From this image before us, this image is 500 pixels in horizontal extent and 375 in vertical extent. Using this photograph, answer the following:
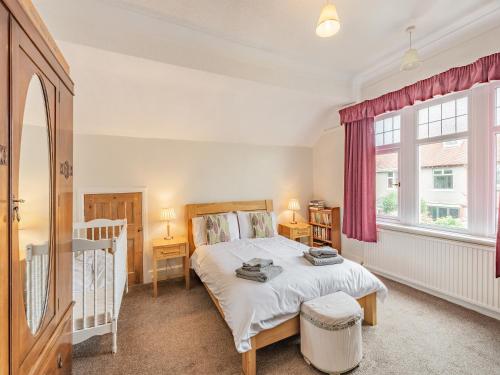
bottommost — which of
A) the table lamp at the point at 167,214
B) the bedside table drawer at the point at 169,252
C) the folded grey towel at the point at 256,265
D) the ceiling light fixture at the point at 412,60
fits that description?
the bedside table drawer at the point at 169,252

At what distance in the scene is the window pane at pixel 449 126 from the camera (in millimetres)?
2689

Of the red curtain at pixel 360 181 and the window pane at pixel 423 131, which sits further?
the red curtain at pixel 360 181

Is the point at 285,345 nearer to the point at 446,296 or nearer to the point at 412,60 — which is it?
the point at 446,296

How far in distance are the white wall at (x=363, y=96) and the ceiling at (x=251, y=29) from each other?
180 millimetres

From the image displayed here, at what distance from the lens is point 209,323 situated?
2.33 meters

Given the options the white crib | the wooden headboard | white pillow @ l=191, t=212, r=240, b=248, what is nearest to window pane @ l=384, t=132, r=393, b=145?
the wooden headboard

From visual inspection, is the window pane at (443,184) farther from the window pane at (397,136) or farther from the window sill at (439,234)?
the window pane at (397,136)

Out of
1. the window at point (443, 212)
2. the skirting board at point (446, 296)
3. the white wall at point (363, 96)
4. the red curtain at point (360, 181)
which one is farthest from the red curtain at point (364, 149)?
the window at point (443, 212)

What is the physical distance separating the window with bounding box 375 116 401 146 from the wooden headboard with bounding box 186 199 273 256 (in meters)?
1.91

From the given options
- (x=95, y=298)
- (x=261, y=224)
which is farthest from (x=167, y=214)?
(x=95, y=298)

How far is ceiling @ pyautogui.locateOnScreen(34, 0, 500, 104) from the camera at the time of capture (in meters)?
2.04

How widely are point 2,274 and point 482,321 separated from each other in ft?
11.2

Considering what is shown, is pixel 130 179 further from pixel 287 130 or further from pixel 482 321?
pixel 482 321

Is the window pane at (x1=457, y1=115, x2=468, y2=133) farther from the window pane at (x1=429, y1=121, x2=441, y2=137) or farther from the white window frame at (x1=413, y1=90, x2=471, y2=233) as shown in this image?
the window pane at (x1=429, y1=121, x2=441, y2=137)
